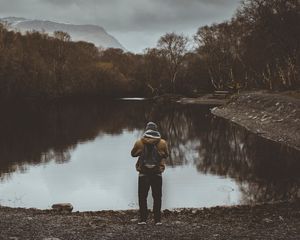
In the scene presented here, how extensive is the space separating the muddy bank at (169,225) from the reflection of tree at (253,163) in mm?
4674

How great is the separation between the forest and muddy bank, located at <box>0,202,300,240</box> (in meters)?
50.9

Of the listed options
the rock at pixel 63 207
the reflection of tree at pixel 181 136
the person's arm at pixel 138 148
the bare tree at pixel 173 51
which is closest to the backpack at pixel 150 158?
the person's arm at pixel 138 148

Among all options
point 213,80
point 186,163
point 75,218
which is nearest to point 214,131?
point 186,163

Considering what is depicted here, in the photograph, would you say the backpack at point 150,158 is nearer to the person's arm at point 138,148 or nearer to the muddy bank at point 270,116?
the person's arm at point 138,148

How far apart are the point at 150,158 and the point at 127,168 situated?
16.2 meters

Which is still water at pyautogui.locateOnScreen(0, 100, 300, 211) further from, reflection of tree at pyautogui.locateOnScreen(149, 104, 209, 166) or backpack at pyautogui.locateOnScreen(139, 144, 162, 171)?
backpack at pyautogui.locateOnScreen(139, 144, 162, 171)

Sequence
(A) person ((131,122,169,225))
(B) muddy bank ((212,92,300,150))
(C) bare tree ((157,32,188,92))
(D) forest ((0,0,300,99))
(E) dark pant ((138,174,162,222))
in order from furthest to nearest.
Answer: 1. (C) bare tree ((157,32,188,92))
2. (D) forest ((0,0,300,99))
3. (B) muddy bank ((212,92,300,150))
4. (E) dark pant ((138,174,162,222))
5. (A) person ((131,122,169,225))

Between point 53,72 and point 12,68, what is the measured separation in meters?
22.8

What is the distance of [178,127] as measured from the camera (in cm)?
5738

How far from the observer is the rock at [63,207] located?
19794 millimetres

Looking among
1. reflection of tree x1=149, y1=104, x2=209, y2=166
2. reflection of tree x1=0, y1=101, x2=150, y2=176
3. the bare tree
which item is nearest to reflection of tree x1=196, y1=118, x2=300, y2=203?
reflection of tree x1=149, y1=104, x2=209, y2=166

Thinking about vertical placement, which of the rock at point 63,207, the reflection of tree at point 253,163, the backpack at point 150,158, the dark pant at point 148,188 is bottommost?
the rock at point 63,207

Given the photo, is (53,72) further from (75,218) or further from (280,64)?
(75,218)

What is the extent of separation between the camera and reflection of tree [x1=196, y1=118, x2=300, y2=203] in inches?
928
